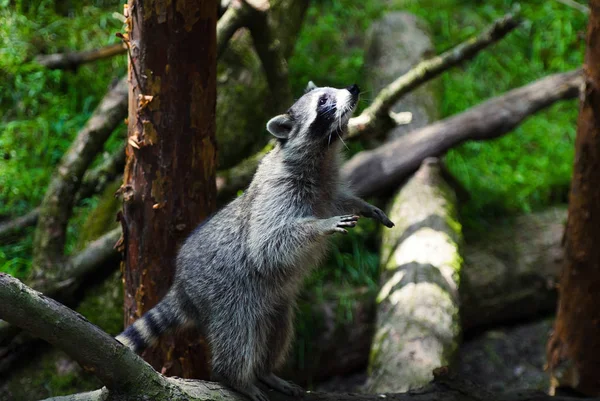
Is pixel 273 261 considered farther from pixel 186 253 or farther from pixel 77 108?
pixel 77 108

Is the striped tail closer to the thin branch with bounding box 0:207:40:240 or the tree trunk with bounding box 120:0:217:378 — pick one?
the tree trunk with bounding box 120:0:217:378

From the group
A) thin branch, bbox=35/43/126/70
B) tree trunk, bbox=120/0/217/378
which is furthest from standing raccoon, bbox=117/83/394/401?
thin branch, bbox=35/43/126/70

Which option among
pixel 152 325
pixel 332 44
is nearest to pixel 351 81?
pixel 332 44

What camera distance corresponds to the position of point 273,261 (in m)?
3.22

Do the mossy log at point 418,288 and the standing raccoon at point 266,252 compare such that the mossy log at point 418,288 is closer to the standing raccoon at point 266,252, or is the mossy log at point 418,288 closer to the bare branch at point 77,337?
the standing raccoon at point 266,252

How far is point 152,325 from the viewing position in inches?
126

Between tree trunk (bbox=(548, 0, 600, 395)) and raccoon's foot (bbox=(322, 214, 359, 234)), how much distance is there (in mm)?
1698

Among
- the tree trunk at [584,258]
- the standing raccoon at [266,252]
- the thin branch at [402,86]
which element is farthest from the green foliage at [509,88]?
→ the standing raccoon at [266,252]

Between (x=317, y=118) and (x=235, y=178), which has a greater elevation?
(x=317, y=118)

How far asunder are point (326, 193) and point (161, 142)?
2.69 feet

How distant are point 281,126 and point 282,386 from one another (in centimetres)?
122

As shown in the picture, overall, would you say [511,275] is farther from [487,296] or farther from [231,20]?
[231,20]

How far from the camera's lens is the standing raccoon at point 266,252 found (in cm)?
318

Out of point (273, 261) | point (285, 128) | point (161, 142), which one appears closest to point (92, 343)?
point (273, 261)
